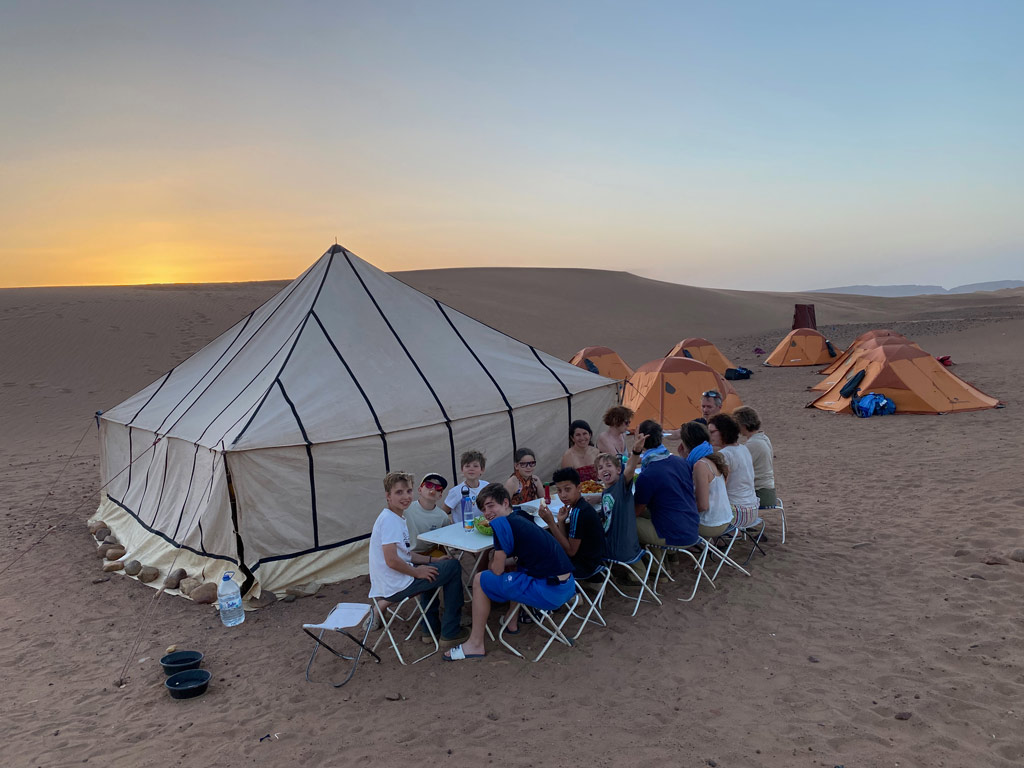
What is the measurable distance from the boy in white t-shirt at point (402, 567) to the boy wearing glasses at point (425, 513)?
0.55 meters

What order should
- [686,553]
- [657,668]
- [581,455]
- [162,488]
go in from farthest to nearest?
[162,488], [581,455], [686,553], [657,668]

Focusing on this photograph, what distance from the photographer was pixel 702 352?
20.9m

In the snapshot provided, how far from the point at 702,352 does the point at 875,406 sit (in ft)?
25.8

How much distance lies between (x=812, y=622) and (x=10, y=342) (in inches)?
1082

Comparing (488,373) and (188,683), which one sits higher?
(488,373)

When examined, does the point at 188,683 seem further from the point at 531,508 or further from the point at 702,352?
the point at 702,352

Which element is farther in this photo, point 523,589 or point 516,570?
point 516,570

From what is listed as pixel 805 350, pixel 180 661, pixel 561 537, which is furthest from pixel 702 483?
pixel 805 350

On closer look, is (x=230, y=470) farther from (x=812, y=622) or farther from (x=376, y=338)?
(x=812, y=622)

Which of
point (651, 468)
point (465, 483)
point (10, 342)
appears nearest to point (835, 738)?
point (651, 468)

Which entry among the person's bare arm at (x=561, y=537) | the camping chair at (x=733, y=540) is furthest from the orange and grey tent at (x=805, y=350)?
the person's bare arm at (x=561, y=537)

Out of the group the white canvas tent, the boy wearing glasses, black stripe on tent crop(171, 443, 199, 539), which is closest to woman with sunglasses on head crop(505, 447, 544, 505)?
the boy wearing glasses

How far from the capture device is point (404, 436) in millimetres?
6836

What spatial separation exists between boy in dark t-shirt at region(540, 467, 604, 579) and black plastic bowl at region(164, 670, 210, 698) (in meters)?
2.63
